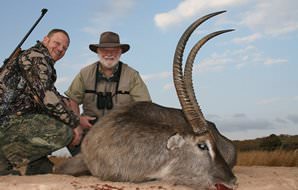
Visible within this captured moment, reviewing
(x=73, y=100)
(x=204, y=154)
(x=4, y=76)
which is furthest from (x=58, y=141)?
(x=204, y=154)

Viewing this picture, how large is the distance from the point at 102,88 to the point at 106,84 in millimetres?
108

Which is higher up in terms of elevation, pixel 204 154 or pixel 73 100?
pixel 73 100

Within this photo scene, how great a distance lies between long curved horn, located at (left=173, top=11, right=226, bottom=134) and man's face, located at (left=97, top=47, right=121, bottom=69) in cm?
313

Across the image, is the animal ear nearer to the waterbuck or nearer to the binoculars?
the waterbuck

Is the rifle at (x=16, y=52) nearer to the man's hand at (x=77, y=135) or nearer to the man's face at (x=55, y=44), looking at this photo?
the man's face at (x=55, y=44)

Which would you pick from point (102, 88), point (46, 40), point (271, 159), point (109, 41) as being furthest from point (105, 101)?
point (271, 159)

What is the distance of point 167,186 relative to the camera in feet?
18.1

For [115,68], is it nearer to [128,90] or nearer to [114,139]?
[128,90]

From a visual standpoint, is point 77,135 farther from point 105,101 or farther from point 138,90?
point 138,90

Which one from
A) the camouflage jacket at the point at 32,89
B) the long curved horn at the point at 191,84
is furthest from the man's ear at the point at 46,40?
the long curved horn at the point at 191,84

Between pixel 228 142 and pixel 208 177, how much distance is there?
7.89 ft

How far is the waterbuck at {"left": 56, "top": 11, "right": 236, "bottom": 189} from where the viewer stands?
222 inches

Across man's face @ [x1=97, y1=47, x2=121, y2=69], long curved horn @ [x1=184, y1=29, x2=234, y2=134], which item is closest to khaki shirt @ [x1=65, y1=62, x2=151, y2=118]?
man's face @ [x1=97, y1=47, x2=121, y2=69]

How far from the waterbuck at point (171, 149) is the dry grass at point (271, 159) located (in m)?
5.84
